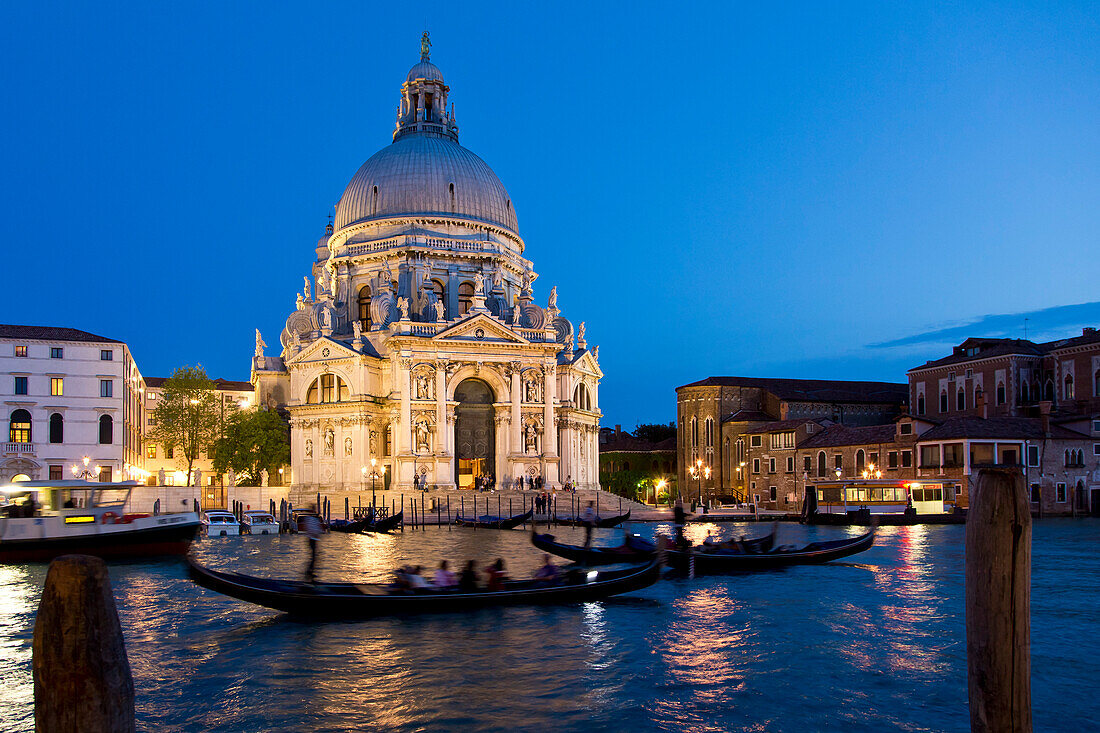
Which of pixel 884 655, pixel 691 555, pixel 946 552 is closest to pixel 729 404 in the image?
pixel 946 552

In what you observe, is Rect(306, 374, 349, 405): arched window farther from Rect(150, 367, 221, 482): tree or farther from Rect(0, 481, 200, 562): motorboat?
Rect(0, 481, 200, 562): motorboat

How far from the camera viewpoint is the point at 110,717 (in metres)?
4.60

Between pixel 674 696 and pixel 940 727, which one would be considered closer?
pixel 940 727

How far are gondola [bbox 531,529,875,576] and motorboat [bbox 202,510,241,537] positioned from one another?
16.3 metres

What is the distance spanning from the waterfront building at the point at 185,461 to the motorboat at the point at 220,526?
6.55 meters

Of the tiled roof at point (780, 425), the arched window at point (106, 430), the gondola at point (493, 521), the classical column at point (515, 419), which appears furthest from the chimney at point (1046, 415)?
the arched window at point (106, 430)

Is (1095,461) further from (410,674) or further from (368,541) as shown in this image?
(410,674)

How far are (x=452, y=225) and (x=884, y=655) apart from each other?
41608 mm

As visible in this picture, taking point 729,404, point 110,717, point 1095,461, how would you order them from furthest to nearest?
point 729,404
point 1095,461
point 110,717

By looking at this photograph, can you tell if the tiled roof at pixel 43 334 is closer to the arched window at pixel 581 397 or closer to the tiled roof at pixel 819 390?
the arched window at pixel 581 397

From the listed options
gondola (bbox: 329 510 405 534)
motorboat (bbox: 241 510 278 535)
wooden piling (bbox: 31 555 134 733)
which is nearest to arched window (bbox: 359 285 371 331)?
motorboat (bbox: 241 510 278 535)

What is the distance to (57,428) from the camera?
134 ft

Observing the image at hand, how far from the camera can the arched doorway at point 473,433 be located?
46.8 m

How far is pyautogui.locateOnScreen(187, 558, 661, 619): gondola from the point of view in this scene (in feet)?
48.8
